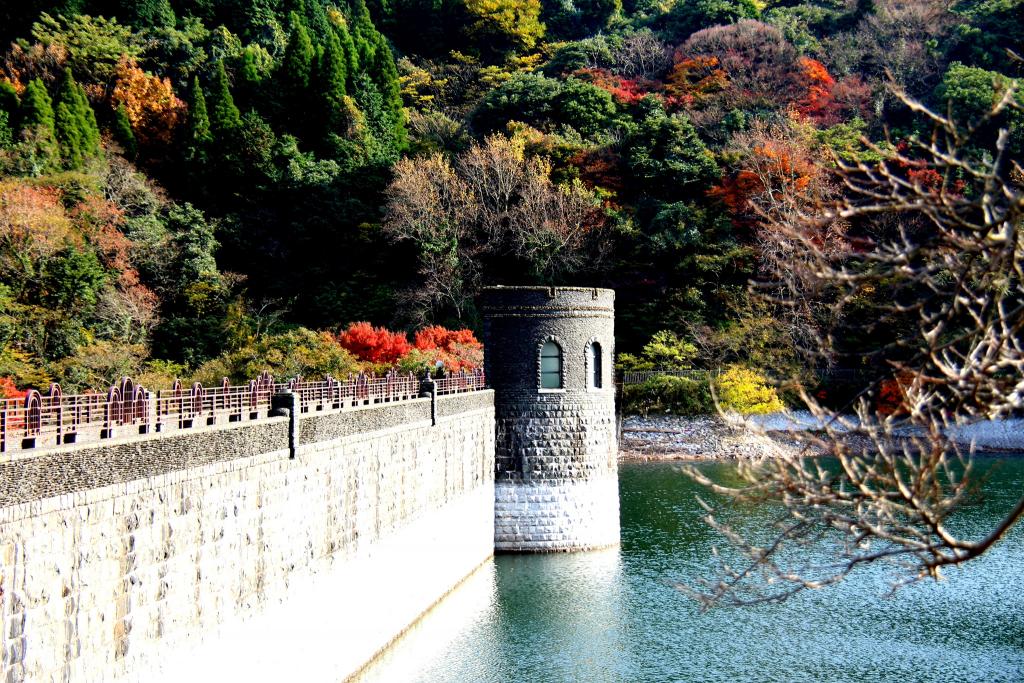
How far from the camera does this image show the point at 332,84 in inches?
2359

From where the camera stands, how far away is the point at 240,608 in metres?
14.5

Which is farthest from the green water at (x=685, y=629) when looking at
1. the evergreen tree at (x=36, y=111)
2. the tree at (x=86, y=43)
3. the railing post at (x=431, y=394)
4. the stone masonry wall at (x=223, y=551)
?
the tree at (x=86, y=43)

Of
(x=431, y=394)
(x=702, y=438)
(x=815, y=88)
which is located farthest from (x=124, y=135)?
(x=815, y=88)

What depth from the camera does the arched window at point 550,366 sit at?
99.4 feet

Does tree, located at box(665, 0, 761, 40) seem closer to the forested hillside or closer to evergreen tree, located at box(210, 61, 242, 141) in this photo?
the forested hillside

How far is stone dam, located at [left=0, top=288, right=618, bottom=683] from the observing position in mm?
10602

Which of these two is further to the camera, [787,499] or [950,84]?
[950,84]

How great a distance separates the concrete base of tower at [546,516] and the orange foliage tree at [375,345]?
1232cm

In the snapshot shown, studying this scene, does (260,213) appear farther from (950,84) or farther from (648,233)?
(950,84)

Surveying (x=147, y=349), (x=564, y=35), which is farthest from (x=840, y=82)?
(x=147, y=349)

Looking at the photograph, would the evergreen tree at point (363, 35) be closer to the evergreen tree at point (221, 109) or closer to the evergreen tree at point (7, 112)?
the evergreen tree at point (221, 109)

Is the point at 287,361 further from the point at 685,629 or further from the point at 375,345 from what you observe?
the point at 685,629

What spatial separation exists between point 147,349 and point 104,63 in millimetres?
21447

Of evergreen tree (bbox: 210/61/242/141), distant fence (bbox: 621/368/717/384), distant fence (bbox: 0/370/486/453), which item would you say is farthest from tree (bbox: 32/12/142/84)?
distant fence (bbox: 0/370/486/453)
